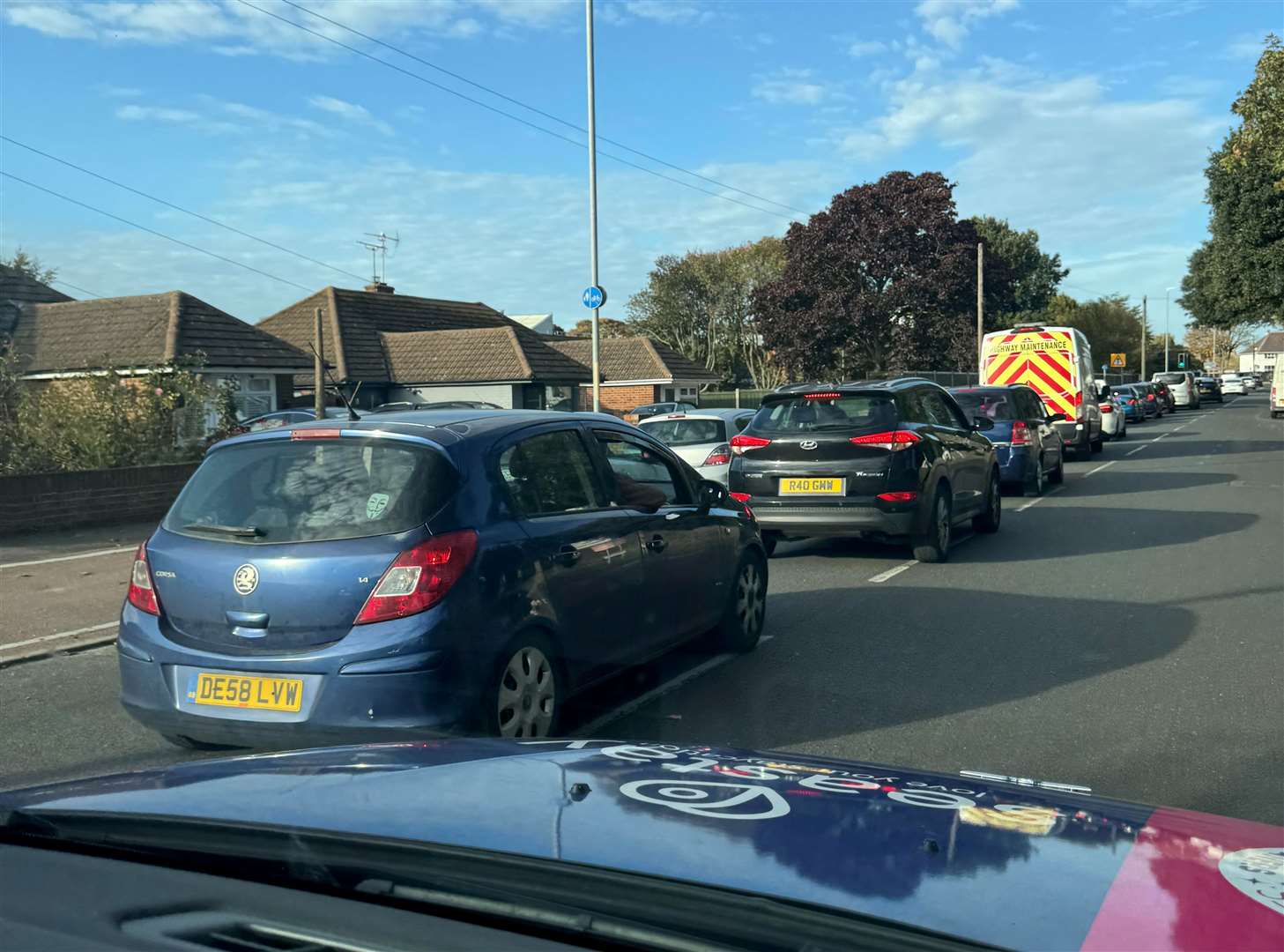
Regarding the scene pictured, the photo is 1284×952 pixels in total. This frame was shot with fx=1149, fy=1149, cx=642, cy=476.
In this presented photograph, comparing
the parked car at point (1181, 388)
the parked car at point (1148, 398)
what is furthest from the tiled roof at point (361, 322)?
the parked car at point (1181, 388)

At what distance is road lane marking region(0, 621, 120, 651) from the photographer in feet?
26.9

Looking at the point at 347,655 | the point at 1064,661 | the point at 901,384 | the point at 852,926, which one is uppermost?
the point at 901,384

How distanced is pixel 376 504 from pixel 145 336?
23.1 metres

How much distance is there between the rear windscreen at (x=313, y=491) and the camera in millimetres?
4867

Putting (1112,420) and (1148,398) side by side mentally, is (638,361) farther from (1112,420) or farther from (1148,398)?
(1112,420)

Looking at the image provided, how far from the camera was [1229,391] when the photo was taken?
93062 millimetres

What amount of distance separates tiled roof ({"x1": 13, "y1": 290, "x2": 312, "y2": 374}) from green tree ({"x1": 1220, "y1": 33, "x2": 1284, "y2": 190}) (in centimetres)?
2020

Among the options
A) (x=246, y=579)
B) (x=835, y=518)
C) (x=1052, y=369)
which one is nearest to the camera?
(x=246, y=579)

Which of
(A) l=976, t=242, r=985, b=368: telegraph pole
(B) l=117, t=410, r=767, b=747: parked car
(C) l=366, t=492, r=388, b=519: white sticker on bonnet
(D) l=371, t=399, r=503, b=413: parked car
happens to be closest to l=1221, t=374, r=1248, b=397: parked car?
(A) l=976, t=242, r=985, b=368: telegraph pole

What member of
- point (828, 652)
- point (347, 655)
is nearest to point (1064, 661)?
point (828, 652)

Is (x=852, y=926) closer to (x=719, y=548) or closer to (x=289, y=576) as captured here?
(x=289, y=576)

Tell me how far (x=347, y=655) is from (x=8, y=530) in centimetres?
1051

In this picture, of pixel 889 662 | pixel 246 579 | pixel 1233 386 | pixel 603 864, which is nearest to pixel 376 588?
pixel 246 579

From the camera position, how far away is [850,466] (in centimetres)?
1052
